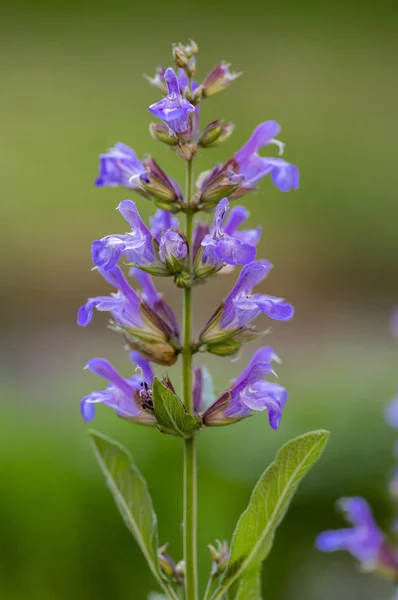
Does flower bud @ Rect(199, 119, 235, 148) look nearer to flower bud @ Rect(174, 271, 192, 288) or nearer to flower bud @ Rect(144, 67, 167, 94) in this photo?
flower bud @ Rect(144, 67, 167, 94)

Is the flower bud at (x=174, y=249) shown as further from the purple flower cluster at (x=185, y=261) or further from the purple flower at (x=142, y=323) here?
the purple flower at (x=142, y=323)

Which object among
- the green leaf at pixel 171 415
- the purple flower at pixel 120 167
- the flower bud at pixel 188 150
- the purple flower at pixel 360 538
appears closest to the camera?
the green leaf at pixel 171 415

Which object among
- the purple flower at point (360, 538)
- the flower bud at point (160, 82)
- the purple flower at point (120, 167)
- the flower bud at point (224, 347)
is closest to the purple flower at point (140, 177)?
the purple flower at point (120, 167)

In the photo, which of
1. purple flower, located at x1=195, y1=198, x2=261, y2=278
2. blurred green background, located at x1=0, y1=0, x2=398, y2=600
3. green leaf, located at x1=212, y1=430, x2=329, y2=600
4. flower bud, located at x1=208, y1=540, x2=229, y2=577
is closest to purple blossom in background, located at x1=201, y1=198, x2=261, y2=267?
purple flower, located at x1=195, y1=198, x2=261, y2=278

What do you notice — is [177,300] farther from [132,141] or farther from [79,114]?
[79,114]

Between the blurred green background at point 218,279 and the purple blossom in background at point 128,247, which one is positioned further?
the blurred green background at point 218,279

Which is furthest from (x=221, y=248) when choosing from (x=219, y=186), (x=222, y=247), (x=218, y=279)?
(x=218, y=279)

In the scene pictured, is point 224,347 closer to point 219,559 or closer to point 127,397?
point 127,397
